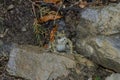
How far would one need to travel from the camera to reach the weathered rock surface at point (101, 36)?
3.39 m

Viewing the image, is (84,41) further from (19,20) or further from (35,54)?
(19,20)

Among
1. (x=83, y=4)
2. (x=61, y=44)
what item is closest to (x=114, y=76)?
(x=61, y=44)

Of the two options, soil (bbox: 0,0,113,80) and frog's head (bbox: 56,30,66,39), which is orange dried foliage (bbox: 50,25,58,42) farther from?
soil (bbox: 0,0,113,80)

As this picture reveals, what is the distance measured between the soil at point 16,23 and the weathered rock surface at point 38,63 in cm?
14

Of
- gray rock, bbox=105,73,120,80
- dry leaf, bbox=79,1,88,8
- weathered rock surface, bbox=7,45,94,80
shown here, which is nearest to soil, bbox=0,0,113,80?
weathered rock surface, bbox=7,45,94,80

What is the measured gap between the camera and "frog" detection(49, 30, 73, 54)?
377cm

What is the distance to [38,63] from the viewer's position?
3.62 m

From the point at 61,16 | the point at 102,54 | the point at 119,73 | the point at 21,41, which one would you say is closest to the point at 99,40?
the point at 102,54

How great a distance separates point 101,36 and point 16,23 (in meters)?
1.10

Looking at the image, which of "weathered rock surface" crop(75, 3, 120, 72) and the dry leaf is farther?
the dry leaf

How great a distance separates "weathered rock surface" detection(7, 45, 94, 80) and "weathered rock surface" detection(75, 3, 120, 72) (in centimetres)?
16

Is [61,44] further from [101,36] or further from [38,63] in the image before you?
[101,36]

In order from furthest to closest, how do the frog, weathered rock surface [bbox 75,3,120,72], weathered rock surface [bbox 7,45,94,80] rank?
the frog < weathered rock surface [bbox 7,45,94,80] < weathered rock surface [bbox 75,3,120,72]

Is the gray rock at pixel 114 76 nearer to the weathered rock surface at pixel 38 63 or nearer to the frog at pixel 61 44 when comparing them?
the weathered rock surface at pixel 38 63
